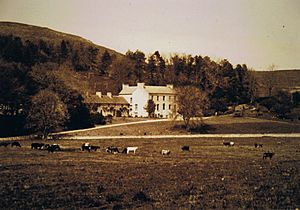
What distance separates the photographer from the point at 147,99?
8469cm

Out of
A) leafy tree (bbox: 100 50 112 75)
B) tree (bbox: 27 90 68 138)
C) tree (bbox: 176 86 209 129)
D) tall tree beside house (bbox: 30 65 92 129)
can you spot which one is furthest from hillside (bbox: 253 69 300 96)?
tree (bbox: 27 90 68 138)

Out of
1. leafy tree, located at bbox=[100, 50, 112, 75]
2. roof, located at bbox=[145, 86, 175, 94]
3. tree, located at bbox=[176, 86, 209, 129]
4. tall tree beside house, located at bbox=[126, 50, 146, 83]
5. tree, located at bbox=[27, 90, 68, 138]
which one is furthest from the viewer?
leafy tree, located at bbox=[100, 50, 112, 75]

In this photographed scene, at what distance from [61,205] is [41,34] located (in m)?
202

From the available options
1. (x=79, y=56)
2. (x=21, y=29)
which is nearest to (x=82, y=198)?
(x=79, y=56)

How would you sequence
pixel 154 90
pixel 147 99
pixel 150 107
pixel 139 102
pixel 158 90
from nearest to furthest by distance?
pixel 150 107 < pixel 147 99 < pixel 139 102 < pixel 154 90 < pixel 158 90

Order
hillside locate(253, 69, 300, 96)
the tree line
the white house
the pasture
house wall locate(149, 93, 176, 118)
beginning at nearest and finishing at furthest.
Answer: the pasture → the tree line → the white house → house wall locate(149, 93, 176, 118) → hillside locate(253, 69, 300, 96)

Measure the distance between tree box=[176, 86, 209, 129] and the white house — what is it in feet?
76.9

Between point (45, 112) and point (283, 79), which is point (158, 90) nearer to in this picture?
point (283, 79)

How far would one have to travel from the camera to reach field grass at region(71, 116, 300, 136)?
5247 cm

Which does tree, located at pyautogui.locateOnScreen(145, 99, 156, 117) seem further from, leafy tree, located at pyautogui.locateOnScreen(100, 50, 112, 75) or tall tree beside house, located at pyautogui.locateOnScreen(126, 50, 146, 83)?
leafy tree, located at pyautogui.locateOnScreen(100, 50, 112, 75)

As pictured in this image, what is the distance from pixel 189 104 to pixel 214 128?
611 centimetres

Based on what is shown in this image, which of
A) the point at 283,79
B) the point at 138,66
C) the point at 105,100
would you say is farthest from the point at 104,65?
the point at 283,79

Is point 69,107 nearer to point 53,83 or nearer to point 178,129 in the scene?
point 53,83

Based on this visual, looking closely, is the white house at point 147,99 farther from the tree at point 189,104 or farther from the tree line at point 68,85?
the tree at point 189,104
